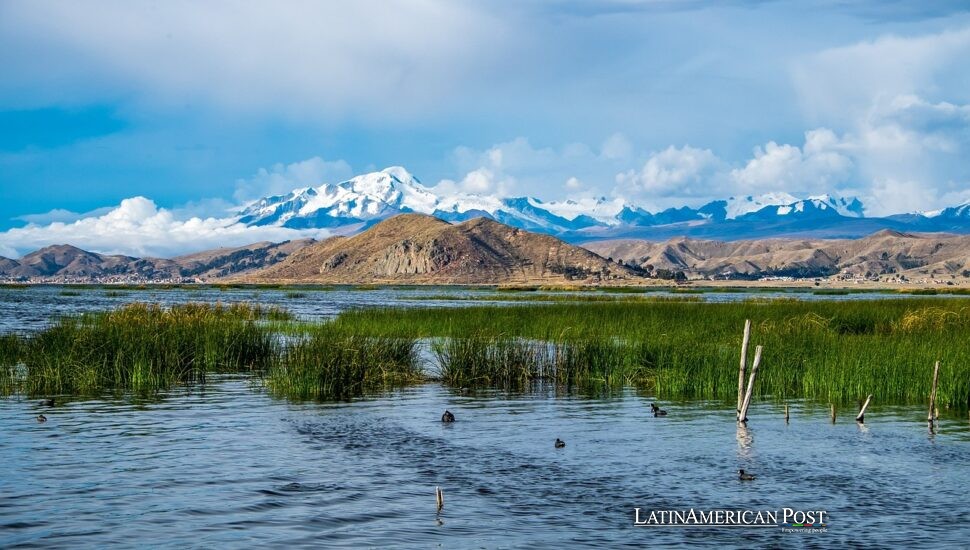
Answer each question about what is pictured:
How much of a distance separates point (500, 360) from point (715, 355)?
24.3ft

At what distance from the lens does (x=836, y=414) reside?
2533cm

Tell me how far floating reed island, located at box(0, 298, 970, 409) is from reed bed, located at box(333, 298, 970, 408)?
0.05 meters

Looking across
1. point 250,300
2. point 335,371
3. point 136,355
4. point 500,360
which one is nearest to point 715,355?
point 500,360

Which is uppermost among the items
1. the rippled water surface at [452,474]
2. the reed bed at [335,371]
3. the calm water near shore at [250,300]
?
the calm water near shore at [250,300]

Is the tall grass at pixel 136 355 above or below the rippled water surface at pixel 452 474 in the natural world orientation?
above

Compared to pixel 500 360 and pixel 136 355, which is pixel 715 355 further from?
pixel 136 355

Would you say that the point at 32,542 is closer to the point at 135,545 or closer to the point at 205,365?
the point at 135,545

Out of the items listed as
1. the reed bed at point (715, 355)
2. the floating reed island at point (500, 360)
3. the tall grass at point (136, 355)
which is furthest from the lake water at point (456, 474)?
the tall grass at point (136, 355)

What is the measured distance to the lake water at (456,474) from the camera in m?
14.5

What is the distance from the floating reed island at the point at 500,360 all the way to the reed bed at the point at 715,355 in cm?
5

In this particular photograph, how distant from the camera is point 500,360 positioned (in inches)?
1325

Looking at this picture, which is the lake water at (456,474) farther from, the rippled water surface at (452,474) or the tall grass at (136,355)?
the tall grass at (136,355)

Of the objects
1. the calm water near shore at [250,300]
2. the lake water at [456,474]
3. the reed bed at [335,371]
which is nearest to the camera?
the lake water at [456,474]

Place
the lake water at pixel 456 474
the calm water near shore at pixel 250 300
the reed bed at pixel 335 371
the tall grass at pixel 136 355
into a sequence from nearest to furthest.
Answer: the lake water at pixel 456 474, the tall grass at pixel 136 355, the reed bed at pixel 335 371, the calm water near shore at pixel 250 300
